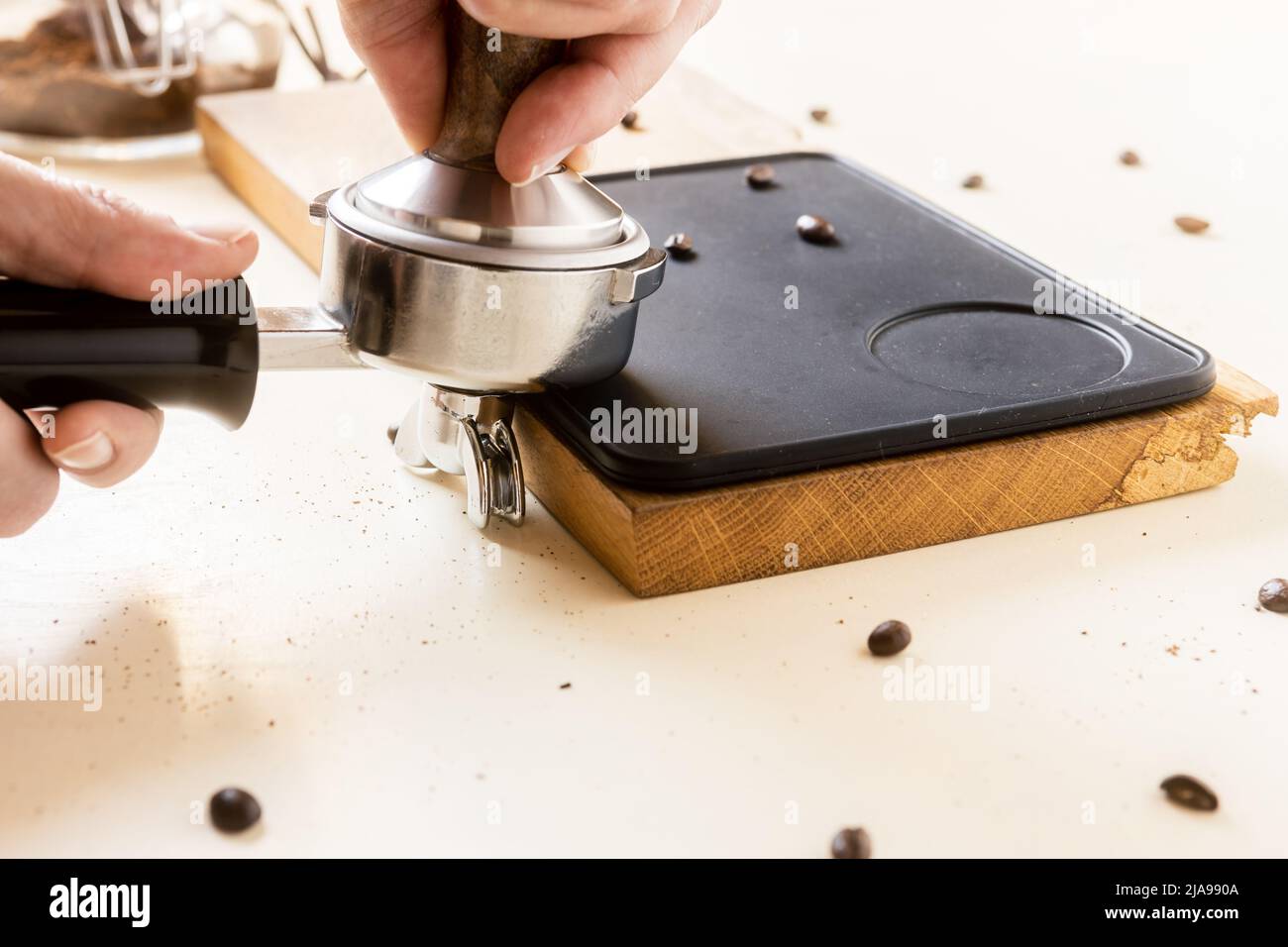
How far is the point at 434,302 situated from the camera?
892 millimetres

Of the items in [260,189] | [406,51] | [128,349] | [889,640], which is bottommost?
[260,189]

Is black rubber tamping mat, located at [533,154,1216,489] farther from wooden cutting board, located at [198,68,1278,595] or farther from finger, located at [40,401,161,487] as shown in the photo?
finger, located at [40,401,161,487]

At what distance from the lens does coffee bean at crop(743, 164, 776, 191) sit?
1.46m

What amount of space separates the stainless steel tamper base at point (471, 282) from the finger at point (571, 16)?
94mm

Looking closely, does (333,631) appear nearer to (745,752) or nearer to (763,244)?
(745,752)

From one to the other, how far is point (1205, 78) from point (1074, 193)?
735mm

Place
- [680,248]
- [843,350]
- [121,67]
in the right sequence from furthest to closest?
[121,67] < [680,248] < [843,350]

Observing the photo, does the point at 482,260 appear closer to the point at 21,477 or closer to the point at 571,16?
the point at 571,16

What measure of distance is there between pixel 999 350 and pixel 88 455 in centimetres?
68

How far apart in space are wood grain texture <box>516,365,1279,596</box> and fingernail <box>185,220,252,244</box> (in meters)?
0.25

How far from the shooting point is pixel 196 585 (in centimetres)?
96

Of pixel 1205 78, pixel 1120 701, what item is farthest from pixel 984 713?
pixel 1205 78

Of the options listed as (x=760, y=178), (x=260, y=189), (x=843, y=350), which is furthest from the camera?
(x=260, y=189)

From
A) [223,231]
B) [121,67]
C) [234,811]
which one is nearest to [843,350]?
[223,231]
